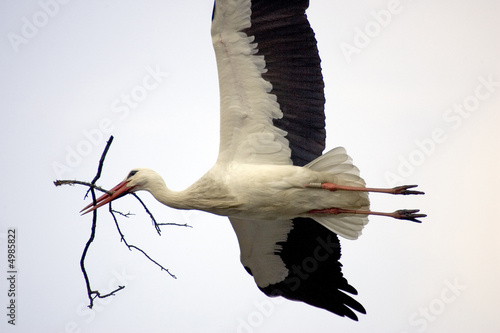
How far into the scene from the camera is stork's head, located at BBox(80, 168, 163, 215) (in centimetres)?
695

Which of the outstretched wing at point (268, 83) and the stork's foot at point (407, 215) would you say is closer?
the outstretched wing at point (268, 83)

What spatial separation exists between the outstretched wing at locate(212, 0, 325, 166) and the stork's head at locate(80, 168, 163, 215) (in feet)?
2.32

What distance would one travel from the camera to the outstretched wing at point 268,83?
21.4 feet

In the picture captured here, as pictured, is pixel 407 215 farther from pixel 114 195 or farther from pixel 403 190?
pixel 114 195

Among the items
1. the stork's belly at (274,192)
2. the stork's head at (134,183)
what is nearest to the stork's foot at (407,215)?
the stork's belly at (274,192)

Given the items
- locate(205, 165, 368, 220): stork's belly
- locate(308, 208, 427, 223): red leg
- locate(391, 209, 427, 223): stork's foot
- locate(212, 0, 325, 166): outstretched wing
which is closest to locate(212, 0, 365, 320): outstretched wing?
locate(212, 0, 325, 166): outstretched wing

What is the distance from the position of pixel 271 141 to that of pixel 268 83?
522 millimetres

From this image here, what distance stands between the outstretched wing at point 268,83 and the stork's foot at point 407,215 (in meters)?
0.90

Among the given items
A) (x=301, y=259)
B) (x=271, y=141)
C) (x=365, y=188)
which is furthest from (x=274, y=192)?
(x=301, y=259)

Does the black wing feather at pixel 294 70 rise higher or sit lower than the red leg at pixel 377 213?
higher

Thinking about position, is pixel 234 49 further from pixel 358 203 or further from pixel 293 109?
pixel 358 203

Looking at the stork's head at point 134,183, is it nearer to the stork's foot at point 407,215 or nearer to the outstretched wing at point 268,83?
the outstretched wing at point 268,83

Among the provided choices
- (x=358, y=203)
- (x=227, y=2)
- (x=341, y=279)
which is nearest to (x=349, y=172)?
(x=358, y=203)

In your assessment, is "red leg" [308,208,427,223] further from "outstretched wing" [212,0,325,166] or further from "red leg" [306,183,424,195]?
"outstretched wing" [212,0,325,166]
